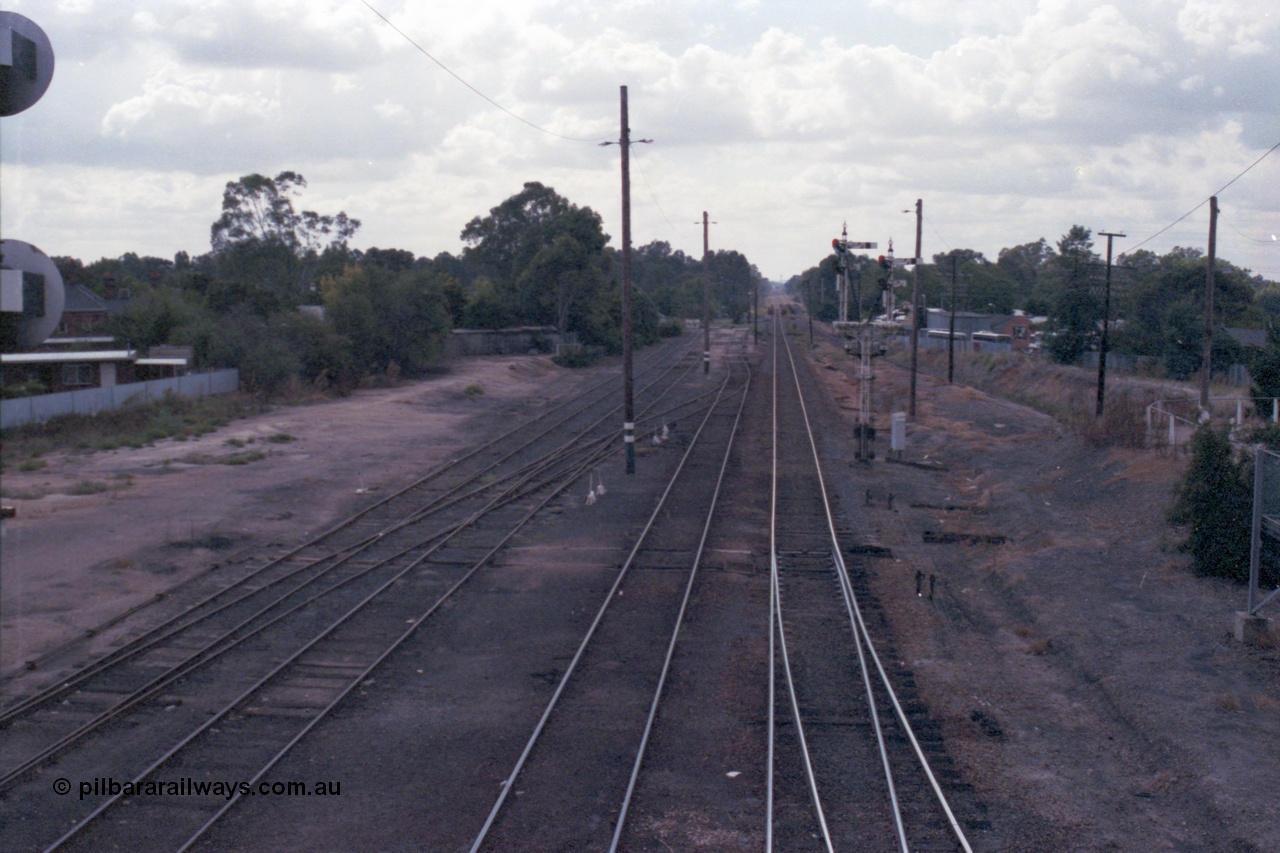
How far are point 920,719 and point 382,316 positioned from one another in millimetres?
44830

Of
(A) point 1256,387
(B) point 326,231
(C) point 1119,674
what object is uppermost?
(B) point 326,231

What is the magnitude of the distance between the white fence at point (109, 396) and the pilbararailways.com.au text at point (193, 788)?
47.2 feet

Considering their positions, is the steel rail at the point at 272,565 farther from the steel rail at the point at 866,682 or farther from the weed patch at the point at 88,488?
the steel rail at the point at 866,682

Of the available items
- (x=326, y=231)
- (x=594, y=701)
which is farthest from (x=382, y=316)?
(x=594, y=701)

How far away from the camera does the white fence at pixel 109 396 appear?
78.9 ft

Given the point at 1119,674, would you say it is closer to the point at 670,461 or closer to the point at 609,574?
the point at 609,574

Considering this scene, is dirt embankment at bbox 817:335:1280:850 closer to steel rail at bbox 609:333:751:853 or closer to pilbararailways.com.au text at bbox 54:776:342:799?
steel rail at bbox 609:333:751:853

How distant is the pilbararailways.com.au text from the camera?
817cm

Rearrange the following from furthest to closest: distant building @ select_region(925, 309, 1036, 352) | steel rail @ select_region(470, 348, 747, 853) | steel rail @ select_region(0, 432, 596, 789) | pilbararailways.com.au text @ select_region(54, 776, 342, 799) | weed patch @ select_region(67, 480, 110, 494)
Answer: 1. distant building @ select_region(925, 309, 1036, 352)
2. weed patch @ select_region(67, 480, 110, 494)
3. steel rail @ select_region(0, 432, 596, 789)
4. pilbararailways.com.au text @ select_region(54, 776, 342, 799)
5. steel rail @ select_region(470, 348, 747, 853)

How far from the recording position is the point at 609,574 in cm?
1595

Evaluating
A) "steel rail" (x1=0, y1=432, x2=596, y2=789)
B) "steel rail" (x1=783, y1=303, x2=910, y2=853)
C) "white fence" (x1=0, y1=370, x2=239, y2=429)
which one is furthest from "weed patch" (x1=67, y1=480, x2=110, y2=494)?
"steel rail" (x1=783, y1=303, x2=910, y2=853)

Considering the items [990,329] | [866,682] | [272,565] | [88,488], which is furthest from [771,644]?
[990,329]

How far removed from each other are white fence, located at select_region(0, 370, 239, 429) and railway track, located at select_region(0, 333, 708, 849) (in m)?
9.07

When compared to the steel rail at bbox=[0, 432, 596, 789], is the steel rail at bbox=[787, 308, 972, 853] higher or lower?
lower
